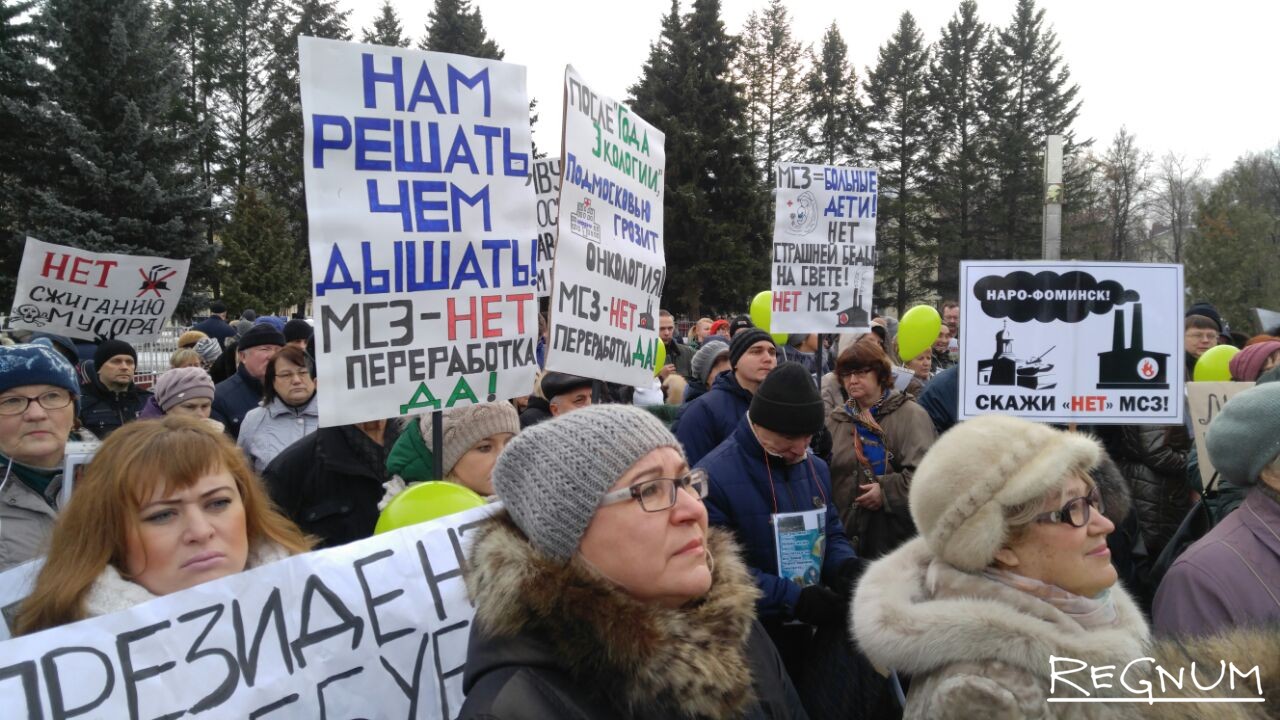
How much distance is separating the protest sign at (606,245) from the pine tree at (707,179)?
32.8 m

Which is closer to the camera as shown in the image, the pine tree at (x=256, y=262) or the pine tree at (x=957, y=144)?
the pine tree at (x=256, y=262)

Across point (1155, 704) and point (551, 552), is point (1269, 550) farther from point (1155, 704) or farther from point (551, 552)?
point (551, 552)

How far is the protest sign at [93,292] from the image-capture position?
8.02 m

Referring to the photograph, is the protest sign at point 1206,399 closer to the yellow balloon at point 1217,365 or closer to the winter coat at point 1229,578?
the yellow balloon at point 1217,365

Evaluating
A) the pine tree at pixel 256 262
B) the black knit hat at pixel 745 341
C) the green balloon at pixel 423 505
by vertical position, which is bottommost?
the green balloon at pixel 423 505

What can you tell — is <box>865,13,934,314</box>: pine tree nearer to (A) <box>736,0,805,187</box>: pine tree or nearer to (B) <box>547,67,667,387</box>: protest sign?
(A) <box>736,0,805,187</box>: pine tree

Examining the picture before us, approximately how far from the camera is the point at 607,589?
6.22 ft

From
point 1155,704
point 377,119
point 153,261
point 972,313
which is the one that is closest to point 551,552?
point 1155,704

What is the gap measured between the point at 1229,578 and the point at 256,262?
1317 inches

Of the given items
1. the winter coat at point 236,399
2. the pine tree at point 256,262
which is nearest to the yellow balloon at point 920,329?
the winter coat at point 236,399

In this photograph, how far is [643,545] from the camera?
2002mm

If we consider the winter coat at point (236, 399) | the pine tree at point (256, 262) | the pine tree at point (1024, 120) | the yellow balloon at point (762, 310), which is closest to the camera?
the winter coat at point (236, 399)

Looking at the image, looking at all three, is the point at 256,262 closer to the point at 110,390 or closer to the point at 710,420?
the point at 110,390

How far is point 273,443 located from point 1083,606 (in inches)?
174
